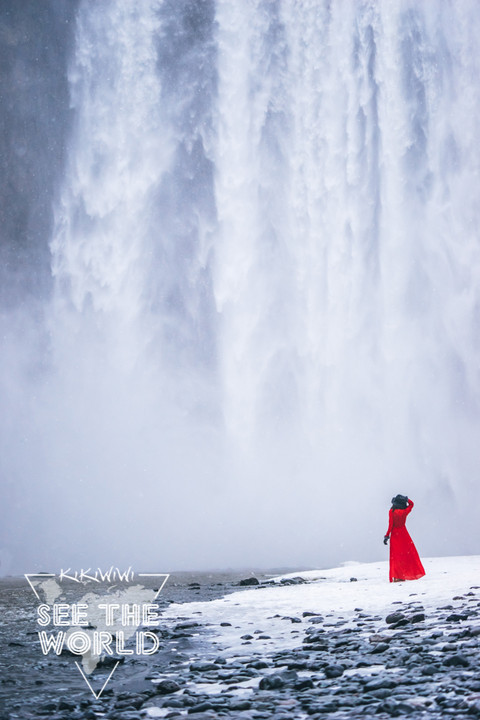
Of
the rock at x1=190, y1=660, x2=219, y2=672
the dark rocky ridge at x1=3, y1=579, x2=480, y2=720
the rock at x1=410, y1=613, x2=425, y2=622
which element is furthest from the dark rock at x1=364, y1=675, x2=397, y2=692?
the rock at x1=410, y1=613, x2=425, y2=622

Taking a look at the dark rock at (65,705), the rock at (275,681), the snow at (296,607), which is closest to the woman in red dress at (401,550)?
the snow at (296,607)

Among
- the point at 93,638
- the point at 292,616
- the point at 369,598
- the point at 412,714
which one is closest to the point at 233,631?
the point at 292,616

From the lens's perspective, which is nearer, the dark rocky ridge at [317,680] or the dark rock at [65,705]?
the dark rocky ridge at [317,680]

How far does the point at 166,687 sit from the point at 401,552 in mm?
9727

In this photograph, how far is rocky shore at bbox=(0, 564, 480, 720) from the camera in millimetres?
4578

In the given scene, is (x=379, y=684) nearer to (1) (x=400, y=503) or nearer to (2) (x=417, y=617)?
(2) (x=417, y=617)

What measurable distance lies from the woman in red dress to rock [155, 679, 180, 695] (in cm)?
926

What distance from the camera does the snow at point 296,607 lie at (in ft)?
27.1

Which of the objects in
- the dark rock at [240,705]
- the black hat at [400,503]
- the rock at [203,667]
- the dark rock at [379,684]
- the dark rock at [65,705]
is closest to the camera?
the dark rock at [240,705]

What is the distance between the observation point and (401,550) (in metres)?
14.1

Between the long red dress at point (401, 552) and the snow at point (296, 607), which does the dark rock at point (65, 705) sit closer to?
the snow at point (296, 607)

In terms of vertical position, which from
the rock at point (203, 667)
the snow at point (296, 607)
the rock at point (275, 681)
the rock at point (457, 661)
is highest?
the rock at point (457, 661)

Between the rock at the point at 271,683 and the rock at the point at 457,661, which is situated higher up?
the rock at the point at 457,661

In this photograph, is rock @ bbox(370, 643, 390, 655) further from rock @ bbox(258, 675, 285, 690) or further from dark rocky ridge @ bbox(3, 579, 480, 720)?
rock @ bbox(258, 675, 285, 690)
